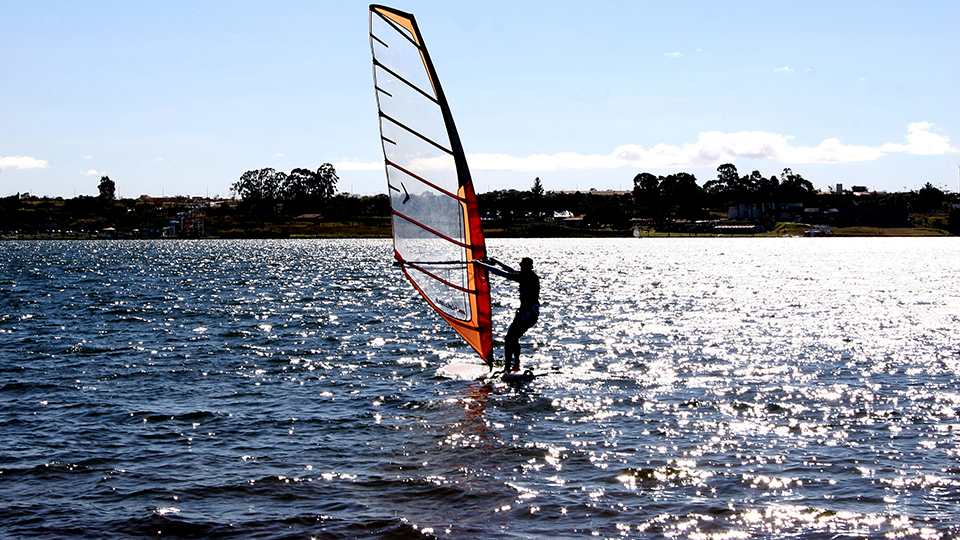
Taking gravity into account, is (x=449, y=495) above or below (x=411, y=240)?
below

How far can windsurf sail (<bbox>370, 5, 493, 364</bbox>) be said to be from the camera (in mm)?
12375

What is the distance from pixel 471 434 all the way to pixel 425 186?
4292 millimetres

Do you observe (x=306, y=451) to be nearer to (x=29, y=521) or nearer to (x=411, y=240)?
(x=29, y=521)

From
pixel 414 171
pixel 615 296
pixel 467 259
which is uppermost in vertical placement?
pixel 414 171

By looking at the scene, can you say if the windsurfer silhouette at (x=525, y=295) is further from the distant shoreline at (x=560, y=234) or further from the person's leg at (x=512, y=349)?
the distant shoreline at (x=560, y=234)

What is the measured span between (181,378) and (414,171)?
6.19 metres

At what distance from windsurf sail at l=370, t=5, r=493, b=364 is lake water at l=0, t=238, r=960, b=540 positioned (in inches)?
75.8

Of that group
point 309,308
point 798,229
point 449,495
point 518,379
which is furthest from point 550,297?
point 798,229

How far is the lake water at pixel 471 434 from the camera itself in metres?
7.72

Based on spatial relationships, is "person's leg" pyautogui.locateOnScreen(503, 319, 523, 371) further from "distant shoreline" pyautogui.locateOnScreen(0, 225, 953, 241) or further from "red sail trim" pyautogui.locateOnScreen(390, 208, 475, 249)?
"distant shoreline" pyautogui.locateOnScreen(0, 225, 953, 241)

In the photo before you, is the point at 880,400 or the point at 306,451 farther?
the point at 880,400

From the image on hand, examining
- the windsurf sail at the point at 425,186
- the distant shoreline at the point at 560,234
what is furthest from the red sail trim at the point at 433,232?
the distant shoreline at the point at 560,234

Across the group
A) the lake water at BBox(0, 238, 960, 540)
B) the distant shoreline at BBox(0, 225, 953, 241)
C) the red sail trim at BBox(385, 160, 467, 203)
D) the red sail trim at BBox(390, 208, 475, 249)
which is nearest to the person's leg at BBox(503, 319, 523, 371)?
the lake water at BBox(0, 238, 960, 540)

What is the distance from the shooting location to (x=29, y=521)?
7.67 m
